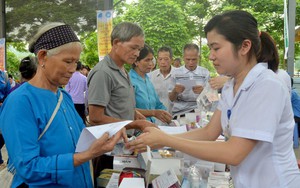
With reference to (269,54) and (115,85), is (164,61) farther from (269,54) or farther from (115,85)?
(269,54)

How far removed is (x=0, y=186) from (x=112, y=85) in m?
1.27

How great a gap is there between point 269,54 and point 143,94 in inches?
63.7

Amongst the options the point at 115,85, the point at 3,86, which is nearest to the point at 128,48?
the point at 115,85

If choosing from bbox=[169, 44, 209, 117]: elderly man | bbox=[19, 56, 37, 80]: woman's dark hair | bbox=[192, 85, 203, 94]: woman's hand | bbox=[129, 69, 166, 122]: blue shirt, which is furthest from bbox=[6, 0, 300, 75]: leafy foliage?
bbox=[129, 69, 166, 122]: blue shirt

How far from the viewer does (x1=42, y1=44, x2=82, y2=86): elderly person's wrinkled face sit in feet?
4.52

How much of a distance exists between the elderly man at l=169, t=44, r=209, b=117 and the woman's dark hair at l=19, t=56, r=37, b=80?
60.8 inches

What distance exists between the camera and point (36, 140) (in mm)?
1279

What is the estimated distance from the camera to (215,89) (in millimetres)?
2875

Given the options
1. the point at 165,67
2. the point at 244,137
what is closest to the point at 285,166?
the point at 244,137

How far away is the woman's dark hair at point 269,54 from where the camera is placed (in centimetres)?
135

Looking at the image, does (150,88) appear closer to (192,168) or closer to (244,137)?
(192,168)

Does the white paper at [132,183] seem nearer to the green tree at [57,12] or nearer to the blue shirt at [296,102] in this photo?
the blue shirt at [296,102]

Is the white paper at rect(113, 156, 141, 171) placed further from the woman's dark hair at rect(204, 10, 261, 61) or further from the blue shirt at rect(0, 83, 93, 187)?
the woman's dark hair at rect(204, 10, 261, 61)

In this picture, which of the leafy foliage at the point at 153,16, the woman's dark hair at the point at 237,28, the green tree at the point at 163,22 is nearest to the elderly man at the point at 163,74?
the woman's dark hair at the point at 237,28
